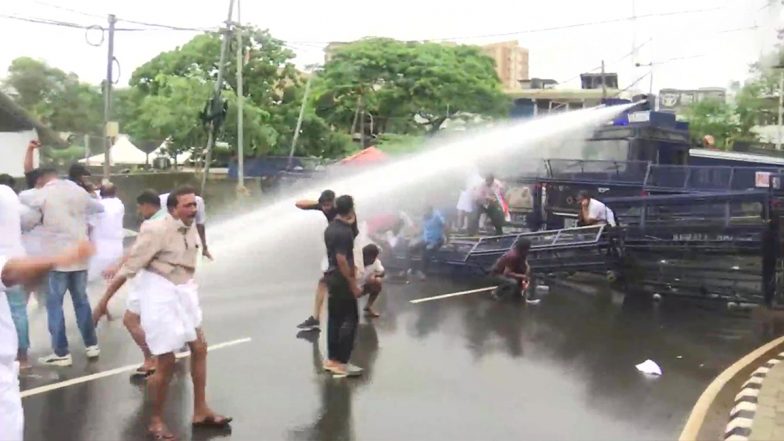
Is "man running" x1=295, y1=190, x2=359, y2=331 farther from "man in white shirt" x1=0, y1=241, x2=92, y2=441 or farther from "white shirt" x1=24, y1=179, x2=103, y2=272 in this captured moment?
"man in white shirt" x1=0, y1=241, x2=92, y2=441

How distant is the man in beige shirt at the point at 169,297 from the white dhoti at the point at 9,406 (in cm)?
195

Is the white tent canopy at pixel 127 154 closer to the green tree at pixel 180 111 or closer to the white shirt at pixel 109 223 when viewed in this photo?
the green tree at pixel 180 111

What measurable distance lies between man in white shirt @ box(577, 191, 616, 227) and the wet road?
159cm

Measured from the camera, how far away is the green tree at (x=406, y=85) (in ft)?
124

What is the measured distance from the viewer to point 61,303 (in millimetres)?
7391

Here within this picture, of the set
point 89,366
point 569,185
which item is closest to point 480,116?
point 569,185

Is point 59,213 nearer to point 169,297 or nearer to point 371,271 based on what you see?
point 169,297

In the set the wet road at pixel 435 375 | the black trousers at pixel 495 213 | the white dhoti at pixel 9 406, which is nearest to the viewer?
the white dhoti at pixel 9 406

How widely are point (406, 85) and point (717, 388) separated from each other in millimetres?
31638

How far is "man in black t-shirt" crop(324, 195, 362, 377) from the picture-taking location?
7.43 metres

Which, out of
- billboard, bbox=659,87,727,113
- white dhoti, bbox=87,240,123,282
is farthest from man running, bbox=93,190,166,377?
billboard, bbox=659,87,727,113

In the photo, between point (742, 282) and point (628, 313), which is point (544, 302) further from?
point (742, 282)

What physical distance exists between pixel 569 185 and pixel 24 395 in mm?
10655

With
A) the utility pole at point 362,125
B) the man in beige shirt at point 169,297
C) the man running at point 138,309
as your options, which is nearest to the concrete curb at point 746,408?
the man in beige shirt at point 169,297
